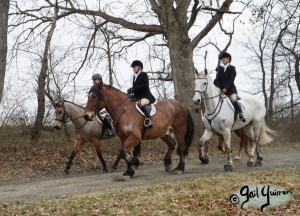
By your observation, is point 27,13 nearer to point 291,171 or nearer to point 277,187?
point 291,171

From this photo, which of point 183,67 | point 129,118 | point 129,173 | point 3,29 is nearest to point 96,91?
point 129,118

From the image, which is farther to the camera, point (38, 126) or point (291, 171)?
point (38, 126)

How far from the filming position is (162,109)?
12.7m

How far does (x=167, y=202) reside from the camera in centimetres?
793

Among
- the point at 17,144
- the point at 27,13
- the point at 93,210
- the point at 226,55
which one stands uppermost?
the point at 27,13

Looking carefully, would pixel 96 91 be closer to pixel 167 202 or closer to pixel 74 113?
pixel 74 113

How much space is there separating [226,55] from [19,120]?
42.4 feet

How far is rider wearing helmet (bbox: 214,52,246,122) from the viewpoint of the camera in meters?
13.0

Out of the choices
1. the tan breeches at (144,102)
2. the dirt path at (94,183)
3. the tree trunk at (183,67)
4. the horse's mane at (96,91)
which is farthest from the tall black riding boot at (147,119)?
the tree trunk at (183,67)

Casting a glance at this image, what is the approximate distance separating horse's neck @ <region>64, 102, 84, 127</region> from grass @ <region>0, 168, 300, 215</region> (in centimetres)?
555

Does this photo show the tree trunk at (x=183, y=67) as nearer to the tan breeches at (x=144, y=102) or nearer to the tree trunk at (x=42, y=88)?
the tree trunk at (x=42, y=88)

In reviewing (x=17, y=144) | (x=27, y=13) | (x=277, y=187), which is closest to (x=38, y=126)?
(x=17, y=144)

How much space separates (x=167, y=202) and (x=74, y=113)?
24.1 ft

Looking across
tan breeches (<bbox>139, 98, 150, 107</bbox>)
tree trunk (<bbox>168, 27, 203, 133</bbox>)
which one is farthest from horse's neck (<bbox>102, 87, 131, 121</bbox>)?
tree trunk (<bbox>168, 27, 203, 133</bbox>)
